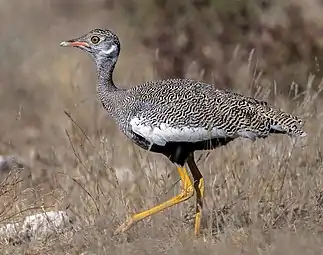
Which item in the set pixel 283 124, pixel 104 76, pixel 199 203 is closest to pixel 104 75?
pixel 104 76

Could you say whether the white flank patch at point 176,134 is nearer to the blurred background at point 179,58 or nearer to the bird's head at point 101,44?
the bird's head at point 101,44

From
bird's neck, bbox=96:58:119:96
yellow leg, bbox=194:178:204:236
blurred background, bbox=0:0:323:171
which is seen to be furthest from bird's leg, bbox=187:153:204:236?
blurred background, bbox=0:0:323:171

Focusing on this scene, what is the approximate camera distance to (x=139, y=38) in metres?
12.2

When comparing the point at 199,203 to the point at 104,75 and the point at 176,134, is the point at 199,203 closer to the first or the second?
the point at 176,134

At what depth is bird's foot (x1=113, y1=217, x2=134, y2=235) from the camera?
19.4 feet

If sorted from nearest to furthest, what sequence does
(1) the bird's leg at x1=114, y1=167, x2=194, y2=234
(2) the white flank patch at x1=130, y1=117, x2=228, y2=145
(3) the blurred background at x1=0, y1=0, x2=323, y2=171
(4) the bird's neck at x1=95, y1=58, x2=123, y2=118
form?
1. (2) the white flank patch at x1=130, y1=117, x2=228, y2=145
2. (1) the bird's leg at x1=114, y1=167, x2=194, y2=234
3. (4) the bird's neck at x1=95, y1=58, x2=123, y2=118
4. (3) the blurred background at x1=0, y1=0, x2=323, y2=171

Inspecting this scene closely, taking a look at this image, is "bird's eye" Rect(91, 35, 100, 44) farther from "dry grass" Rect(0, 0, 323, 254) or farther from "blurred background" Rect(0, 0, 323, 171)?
"blurred background" Rect(0, 0, 323, 171)

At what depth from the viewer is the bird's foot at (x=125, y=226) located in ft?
19.4

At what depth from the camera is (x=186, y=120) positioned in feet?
19.4

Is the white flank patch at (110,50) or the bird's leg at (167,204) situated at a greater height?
the white flank patch at (110,50)

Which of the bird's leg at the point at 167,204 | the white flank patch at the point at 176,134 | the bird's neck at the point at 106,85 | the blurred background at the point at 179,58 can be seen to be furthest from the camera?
the blurred background at the point at 179,58

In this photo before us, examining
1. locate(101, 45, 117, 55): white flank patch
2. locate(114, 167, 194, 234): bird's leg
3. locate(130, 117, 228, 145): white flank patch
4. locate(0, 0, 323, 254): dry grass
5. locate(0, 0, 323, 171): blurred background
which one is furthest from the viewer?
locate(0, 0, 323, 171): blurred background

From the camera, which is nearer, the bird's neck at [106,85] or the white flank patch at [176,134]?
the white flank patch at [176,134]

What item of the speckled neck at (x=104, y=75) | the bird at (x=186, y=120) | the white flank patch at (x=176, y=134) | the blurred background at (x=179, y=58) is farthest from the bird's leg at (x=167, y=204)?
the blurred background at (x=179, y=58)
